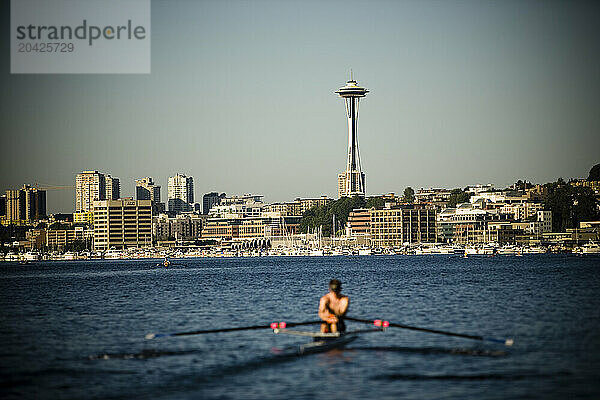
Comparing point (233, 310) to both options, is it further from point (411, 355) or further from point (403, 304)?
point (411, 355)

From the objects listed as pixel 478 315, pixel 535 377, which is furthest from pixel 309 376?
pixel 478 315

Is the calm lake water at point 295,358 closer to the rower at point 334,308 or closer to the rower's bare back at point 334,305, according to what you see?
the rower at point 334,308

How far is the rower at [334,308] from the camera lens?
3862cm

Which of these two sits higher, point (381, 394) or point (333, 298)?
point (333, 298)

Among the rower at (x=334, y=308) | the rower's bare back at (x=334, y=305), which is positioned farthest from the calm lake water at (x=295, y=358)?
the rower's bare back at (x=334, y=305)

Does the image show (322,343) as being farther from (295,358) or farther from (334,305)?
(295,358)

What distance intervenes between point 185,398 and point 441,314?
90.4 feet

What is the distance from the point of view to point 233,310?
61938mm

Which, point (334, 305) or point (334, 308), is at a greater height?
point (334, 305)

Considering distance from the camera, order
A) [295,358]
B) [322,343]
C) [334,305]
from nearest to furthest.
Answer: [295,358] → [322,343] → [334,305]

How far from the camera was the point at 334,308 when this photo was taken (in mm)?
39000

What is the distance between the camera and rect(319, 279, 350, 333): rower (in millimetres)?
38625

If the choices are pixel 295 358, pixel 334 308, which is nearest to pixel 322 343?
pixel 334 308

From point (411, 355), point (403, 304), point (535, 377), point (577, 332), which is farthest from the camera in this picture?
point (403, 304)
